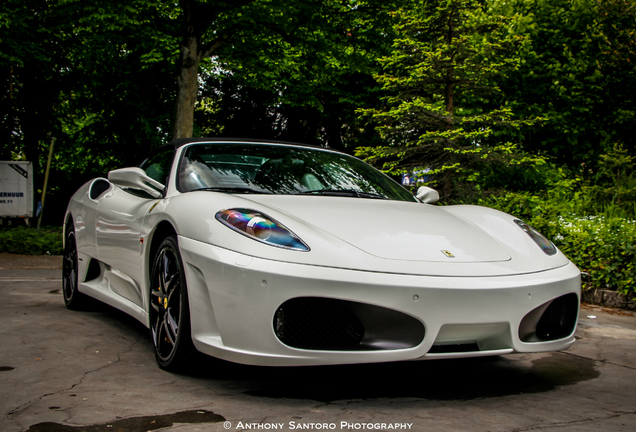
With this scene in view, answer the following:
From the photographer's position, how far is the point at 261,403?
283 centimetres


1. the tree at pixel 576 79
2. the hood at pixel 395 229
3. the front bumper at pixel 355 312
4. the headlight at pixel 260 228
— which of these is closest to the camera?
the front bumper at pixel 355 312

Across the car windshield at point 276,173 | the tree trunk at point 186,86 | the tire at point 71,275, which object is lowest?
the tire at point 71,275

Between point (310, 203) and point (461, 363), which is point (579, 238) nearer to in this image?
point (461, 363)

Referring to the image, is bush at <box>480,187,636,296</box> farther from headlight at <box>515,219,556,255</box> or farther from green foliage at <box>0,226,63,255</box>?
green foliage at <box>0,226,63,255</box>

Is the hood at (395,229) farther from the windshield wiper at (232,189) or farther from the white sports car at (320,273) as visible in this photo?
the windshield wiper at (232,189)

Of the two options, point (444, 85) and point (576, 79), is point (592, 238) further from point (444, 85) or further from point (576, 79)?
point (576, 79)

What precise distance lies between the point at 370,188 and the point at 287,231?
1.38 metres

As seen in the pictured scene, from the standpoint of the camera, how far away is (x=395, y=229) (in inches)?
129

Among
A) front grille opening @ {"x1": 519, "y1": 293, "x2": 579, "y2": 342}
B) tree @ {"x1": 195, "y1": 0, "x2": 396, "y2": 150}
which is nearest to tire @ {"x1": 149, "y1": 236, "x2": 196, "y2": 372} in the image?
front grille opening @ {"x1": 519, "y1": 293, "x2": 579, "y2": 342}

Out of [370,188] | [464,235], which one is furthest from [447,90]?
[464,235]

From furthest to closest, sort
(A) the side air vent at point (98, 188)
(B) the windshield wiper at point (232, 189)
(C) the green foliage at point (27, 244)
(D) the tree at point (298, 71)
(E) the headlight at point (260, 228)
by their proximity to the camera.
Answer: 1. (D) the tree at point (298, 71)
2. (C) the green foliage at point (27, 244)
3. (A) the side air vent at point (98, 188)
4. (B) the windshield wiper at point (232, 189)
5. (E) the headlight at point (260, 228)

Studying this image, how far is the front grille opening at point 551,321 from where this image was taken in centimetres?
308

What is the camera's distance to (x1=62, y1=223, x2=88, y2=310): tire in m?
5.23

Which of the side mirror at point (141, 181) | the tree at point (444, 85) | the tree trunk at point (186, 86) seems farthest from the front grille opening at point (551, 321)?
the tree trunk at point (186, 86)
